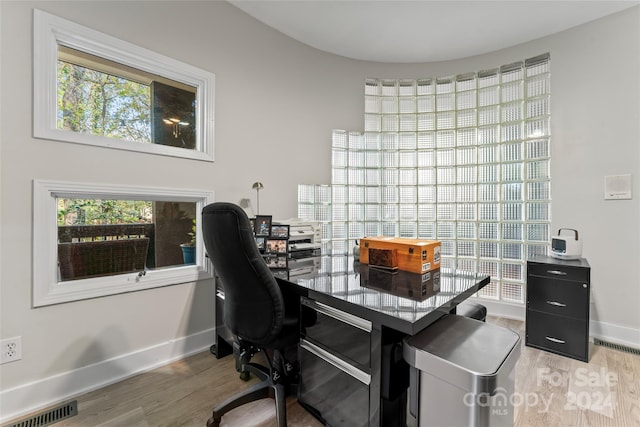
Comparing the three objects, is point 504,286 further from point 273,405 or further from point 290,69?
point 290,69

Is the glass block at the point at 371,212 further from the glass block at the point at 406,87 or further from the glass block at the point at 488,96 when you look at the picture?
the glass block at the point at 488,96

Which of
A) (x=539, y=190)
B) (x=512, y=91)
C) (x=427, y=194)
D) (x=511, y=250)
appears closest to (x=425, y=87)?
(x=512, y=91)

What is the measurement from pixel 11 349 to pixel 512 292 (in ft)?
12.5

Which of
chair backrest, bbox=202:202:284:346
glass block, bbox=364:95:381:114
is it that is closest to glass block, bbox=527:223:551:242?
glass block, bbox=364:95:381:114

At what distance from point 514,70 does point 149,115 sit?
10.9 feet

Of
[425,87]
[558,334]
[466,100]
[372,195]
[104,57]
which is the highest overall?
[425,87]

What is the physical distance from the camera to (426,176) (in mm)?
3180

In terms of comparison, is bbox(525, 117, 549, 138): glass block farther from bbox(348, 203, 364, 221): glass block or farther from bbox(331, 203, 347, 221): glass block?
bbox(331, 203, 347, 221): glass block

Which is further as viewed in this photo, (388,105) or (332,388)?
(388,105)

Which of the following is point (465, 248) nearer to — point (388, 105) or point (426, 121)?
point (426, 121)

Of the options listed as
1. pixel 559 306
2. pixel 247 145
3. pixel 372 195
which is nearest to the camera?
pixel 559 306

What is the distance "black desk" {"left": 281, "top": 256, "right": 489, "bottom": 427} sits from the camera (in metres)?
1.02

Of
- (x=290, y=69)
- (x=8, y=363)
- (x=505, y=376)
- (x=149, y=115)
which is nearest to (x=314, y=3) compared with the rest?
(x=290, y=69)

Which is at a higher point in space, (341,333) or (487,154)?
(487,154)
